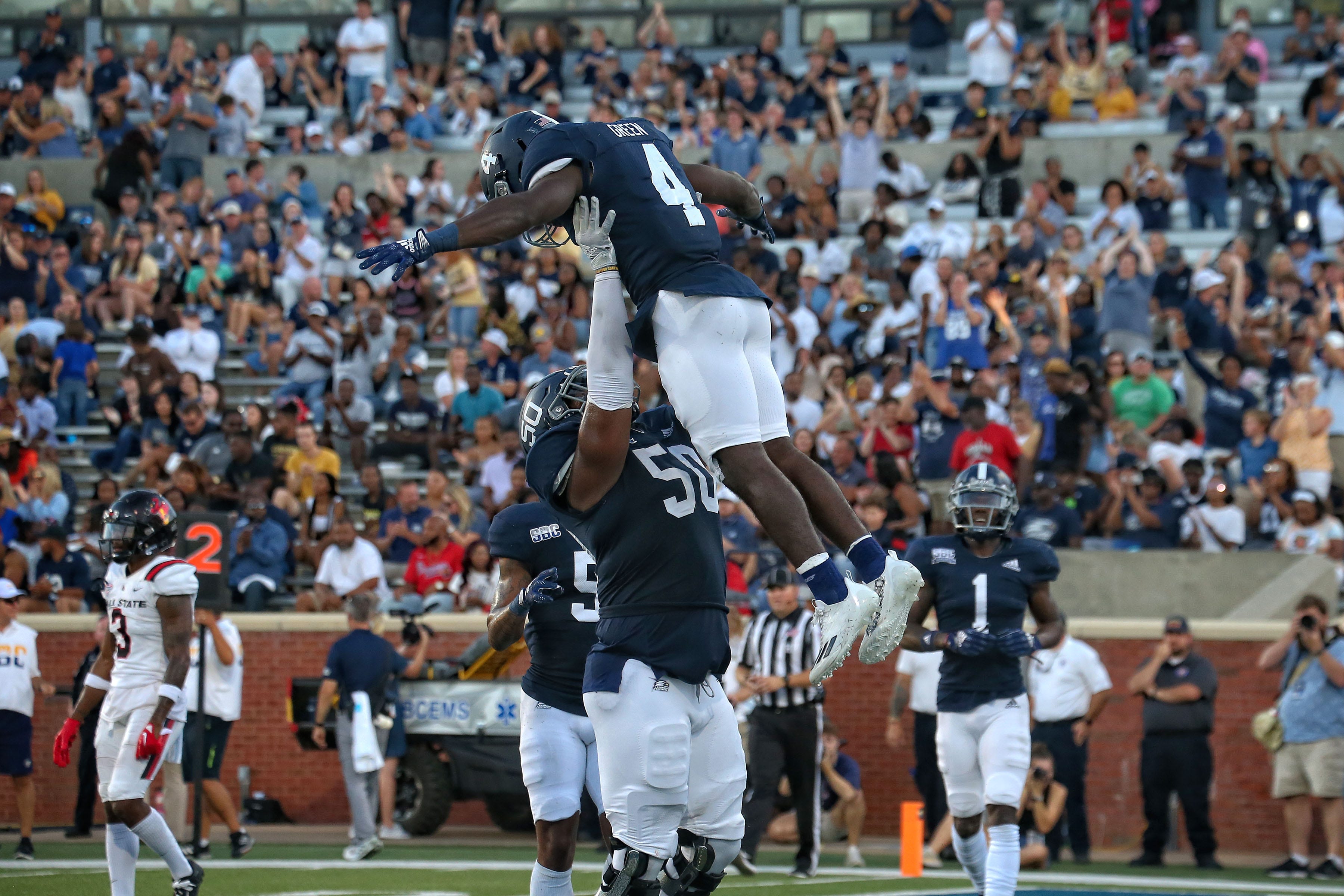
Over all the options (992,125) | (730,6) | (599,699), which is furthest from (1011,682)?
(730,6)

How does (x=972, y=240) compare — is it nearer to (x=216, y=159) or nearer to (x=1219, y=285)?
(x=1219, y=285)

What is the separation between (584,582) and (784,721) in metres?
5.08

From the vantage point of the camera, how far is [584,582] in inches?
290

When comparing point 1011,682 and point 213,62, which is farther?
point 213,62

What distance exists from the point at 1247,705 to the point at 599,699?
944 centimetres

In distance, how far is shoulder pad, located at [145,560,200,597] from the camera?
877 cm

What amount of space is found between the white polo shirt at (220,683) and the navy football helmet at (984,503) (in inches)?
235

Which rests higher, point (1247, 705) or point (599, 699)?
point (599, 699)

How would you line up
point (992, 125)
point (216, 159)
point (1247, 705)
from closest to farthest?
1. point (1247, 705)
2. point (992, 125)
3. point (216, 159)

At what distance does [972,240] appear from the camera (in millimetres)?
18781

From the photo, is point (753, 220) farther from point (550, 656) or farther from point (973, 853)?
point (973, 853)

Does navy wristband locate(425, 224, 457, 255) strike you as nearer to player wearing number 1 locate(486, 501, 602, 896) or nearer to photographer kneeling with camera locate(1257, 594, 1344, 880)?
player wearing number 1 locate(486, 501, 602, 896)

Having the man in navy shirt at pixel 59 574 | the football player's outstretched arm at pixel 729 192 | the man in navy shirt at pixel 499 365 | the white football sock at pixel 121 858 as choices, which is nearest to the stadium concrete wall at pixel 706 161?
the man in navy shirt at pixel 499 365

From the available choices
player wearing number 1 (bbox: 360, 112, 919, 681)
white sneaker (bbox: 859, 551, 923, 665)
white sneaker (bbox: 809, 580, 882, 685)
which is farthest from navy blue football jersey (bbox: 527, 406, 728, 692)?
white sneaker (bbox: 859, 551, 923, 665)
